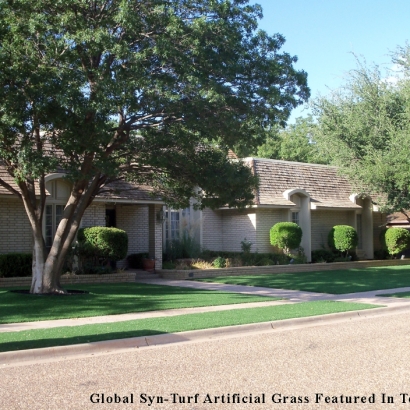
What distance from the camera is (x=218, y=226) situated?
2870 cm

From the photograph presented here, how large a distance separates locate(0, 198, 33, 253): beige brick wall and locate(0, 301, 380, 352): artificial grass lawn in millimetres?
9604

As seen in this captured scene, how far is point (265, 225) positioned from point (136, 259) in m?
6.56

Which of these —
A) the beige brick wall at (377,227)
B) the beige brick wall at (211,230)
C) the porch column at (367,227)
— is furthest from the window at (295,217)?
the beige brick wall at (377,227)

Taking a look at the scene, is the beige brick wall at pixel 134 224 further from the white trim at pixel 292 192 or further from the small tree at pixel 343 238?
the small tree at pixel 343 238

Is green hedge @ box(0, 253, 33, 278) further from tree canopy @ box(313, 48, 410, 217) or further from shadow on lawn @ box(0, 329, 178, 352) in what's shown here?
tree canopy @ box(313, 48, 410, 217)

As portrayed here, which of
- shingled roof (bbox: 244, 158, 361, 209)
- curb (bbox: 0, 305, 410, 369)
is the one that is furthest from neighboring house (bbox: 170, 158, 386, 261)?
curb (bbox: 0, 305, 410, 369)

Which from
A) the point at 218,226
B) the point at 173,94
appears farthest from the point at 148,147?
the point at 218,226

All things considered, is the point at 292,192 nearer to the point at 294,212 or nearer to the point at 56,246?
the point at 294,212

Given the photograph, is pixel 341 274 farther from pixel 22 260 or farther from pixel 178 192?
pixel 22 260

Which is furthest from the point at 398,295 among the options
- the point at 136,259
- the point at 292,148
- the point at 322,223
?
the point at 292,148

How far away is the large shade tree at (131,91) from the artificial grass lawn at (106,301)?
1.26 metres

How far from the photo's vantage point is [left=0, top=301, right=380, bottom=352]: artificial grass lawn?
1012 centimetres

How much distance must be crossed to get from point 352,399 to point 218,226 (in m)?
22.1

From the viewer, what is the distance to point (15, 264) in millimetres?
19547
